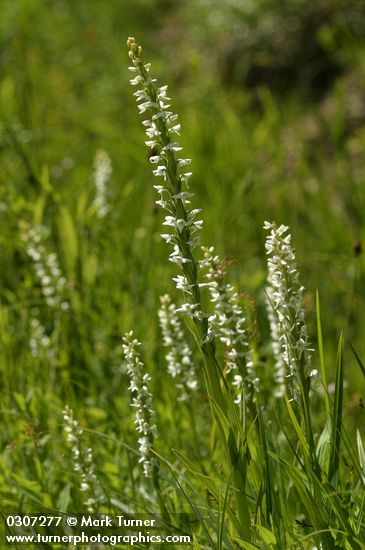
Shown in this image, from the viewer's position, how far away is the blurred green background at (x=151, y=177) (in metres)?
3.72

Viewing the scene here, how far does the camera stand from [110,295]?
4.04 m

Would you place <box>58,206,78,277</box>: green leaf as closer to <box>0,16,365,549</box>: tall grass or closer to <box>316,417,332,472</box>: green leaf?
<box>0,16,365,549</box>: tall grass

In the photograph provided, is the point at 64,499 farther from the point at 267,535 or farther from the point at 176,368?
the point at 267,535

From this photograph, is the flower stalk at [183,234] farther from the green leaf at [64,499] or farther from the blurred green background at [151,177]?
the green leaf at [64,499]

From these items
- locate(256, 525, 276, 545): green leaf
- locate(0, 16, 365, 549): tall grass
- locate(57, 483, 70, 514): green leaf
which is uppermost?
locate(0, 16, 365, 549): tall grass

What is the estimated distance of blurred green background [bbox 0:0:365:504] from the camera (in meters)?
3.72

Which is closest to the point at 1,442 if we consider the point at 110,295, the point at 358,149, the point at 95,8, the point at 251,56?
the point at 110,295

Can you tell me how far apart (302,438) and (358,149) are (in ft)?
17.2

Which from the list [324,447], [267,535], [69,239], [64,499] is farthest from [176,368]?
[69,239]

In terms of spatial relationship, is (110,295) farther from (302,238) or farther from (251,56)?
(251,56)

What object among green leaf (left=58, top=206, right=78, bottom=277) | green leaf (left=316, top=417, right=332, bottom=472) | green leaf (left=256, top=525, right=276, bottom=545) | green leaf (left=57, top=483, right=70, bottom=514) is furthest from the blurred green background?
green leaf (left=256, top=525, right=276, bottom=545)

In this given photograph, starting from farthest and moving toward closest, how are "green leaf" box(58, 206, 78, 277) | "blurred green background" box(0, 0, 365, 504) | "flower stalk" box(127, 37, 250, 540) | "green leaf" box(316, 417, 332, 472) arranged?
"green leaf" box(58, 206, 78, 277)
"blurred green background" box(0, 0, 365, 504)
"green leaf" box(316, 417, 332, 472)
"flower stalk" box(127, 37, 250, 540)

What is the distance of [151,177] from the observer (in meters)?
5.74

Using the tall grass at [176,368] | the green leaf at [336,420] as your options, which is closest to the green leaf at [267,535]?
the tall grass at [176,368]
